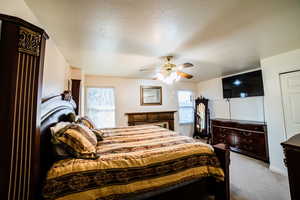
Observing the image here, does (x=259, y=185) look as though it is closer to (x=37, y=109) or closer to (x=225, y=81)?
(x=225, y=81)

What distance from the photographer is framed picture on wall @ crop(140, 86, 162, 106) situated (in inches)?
185

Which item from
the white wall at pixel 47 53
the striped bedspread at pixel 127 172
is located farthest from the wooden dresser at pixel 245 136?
the white wall at pixel 47 53

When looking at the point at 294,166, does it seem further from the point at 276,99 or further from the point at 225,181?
the point at 276,99

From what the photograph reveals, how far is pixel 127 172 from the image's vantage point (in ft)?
3.93

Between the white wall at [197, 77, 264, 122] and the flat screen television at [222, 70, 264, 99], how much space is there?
0.47 m

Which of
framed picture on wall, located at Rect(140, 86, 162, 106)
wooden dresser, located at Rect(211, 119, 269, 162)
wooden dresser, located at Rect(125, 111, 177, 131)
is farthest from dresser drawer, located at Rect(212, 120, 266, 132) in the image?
framed picture on wall, located at Rect(140, 86, 162, 106)

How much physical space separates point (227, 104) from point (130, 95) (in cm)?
344

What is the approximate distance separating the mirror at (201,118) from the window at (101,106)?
127 inches

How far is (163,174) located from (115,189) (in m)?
0.49

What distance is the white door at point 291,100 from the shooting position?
2342 mm

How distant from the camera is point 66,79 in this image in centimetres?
295

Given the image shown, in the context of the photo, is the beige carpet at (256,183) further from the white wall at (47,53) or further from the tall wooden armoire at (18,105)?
→ the white wall at (47,53)

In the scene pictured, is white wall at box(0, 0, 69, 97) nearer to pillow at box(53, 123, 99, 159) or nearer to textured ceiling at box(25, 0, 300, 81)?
textured ceiling at box(25, 0, 300, 81)

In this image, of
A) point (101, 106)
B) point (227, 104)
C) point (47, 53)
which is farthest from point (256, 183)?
point (101, 106)
